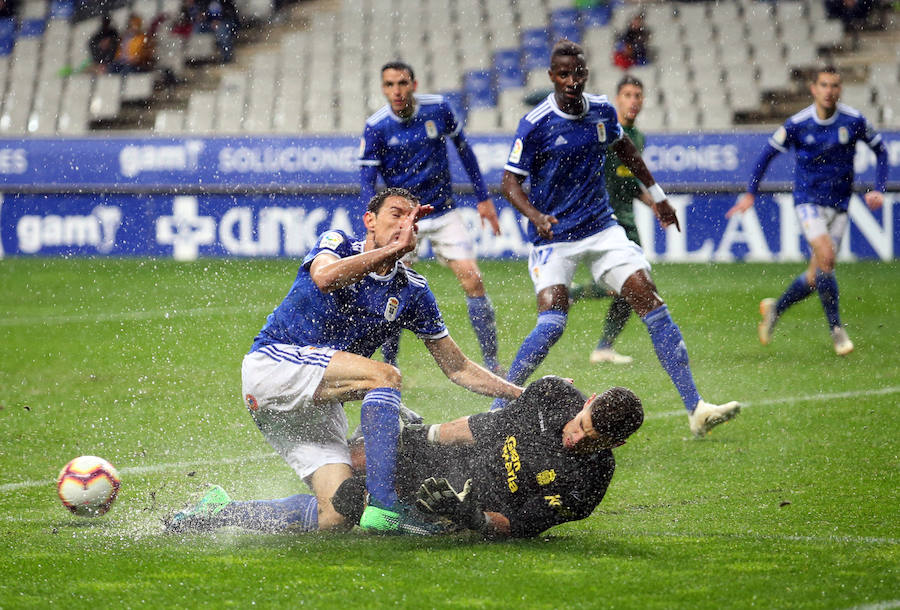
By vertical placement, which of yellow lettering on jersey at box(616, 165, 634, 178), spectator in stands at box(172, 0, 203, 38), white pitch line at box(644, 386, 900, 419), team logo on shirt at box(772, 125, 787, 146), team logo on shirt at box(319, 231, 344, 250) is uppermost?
spectator in stands at box(172, 0, 203, 38)

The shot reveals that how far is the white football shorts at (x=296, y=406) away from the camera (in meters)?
5.29

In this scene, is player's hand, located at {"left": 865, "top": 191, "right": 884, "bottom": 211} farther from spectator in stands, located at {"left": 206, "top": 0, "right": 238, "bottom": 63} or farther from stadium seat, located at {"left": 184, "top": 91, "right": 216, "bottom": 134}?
spectator in stands, located at {"left": 206, "top": 0, "right": 238, "bottom": 63}

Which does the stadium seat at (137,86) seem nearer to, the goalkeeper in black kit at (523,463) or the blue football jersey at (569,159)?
the blue football jersey at (569,159)

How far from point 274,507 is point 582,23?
16877 millimetres

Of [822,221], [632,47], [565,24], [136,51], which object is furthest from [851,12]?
[136,51]

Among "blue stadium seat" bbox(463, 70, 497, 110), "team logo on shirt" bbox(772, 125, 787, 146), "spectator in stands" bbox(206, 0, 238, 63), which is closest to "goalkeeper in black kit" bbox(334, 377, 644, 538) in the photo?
"team logo on shirt" bbox(772, 125, 787, 146)

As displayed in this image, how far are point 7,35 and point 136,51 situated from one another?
316 cm

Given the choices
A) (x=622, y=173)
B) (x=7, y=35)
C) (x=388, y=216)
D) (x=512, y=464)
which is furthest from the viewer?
(x=7, y=35)

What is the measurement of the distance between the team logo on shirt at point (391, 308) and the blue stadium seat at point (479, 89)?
15.1 meters

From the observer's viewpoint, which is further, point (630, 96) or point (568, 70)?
point (630, 96)

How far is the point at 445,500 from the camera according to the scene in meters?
4.61

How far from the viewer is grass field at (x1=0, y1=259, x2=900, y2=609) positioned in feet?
14.5

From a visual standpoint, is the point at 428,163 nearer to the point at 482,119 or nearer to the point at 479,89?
the point at 482,119

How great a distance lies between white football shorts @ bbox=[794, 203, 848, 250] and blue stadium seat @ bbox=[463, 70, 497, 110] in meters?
10.2
